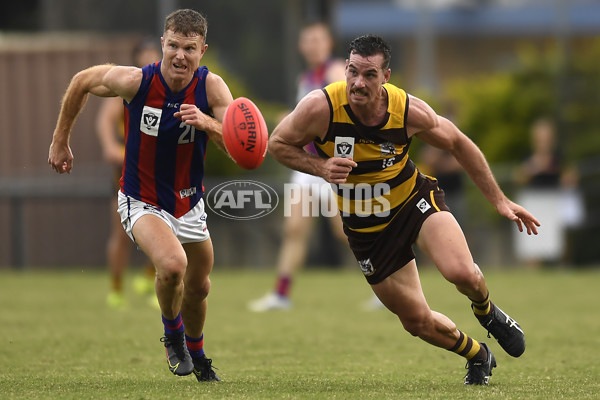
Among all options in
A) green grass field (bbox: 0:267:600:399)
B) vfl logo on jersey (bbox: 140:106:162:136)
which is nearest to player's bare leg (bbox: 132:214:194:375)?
green grass field (bbox: 0:267:600:399)

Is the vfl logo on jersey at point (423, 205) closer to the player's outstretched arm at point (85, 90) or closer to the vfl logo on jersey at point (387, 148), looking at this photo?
the vfl logo on jersey at point (387, 148)

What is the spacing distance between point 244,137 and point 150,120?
0.76 metres

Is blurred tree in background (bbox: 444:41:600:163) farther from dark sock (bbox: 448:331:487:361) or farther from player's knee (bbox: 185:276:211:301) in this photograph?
player's knee (bbox: 185:276:211:301)

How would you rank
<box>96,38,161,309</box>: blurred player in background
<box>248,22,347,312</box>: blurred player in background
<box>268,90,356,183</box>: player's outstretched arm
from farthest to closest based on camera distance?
<box>248,22,347,312</box>: blurred player in background < <box>96,38,161,309</box>: blurred player in background < <box>268,90,356,183</box>: player's outstretched arm

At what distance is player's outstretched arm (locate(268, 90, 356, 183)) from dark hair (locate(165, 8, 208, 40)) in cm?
73

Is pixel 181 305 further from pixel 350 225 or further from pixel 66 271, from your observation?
pixel 66 271

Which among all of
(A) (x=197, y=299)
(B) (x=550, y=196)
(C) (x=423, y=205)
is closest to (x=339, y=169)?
(C) (x=423, y=205)

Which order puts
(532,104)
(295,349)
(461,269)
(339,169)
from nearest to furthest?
(339,169), (461,269), (295,349), (532,104)

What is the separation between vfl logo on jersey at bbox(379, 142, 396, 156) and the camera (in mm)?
6027

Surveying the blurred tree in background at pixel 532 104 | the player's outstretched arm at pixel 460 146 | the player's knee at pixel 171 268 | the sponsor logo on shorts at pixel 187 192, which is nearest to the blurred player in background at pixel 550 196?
the blurred tree in background at pixel 532 104

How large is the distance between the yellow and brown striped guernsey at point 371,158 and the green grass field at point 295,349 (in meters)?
1.01

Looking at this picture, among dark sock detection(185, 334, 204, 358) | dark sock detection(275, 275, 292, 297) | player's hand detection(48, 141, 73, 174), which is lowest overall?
dark sock detection(275, 275, 292, 297)

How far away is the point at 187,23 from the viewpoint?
6.04 m

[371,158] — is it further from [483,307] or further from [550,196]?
[550,196]
